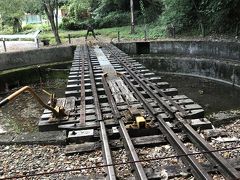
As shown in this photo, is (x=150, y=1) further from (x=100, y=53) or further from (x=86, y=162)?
(x=86, y=162)

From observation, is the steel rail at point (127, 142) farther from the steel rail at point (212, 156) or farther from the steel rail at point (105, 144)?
the steel rail at point (212, 156)

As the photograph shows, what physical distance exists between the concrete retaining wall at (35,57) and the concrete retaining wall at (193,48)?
2930 millimetres

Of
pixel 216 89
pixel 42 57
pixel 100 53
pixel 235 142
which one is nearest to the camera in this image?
pixel 235 142

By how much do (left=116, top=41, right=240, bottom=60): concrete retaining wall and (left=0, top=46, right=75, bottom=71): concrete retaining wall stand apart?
9.61 ft

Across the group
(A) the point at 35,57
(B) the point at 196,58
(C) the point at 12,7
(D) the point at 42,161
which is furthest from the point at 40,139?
(C) the point at 12,7

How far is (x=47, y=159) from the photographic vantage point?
16.1ft

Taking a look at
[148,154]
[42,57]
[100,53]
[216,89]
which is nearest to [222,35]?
[216,89]

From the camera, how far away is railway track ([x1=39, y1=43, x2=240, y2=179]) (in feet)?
13.6

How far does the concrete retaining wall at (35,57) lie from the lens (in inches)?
643

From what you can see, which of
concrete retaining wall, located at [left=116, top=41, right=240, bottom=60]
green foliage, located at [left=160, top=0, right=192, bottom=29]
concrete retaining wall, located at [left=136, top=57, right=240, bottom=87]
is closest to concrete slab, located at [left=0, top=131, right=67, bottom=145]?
concrete retaining wall, located at [left=136, top=57, right=240, bottom=87]

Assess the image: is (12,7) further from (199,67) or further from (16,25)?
(199,67)

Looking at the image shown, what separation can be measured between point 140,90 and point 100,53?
22.1ft

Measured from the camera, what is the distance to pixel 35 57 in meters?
17.0

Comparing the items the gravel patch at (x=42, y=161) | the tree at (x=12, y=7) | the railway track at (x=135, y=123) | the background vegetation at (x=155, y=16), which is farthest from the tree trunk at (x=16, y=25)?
the gravel patch at (x=42, y=161)
